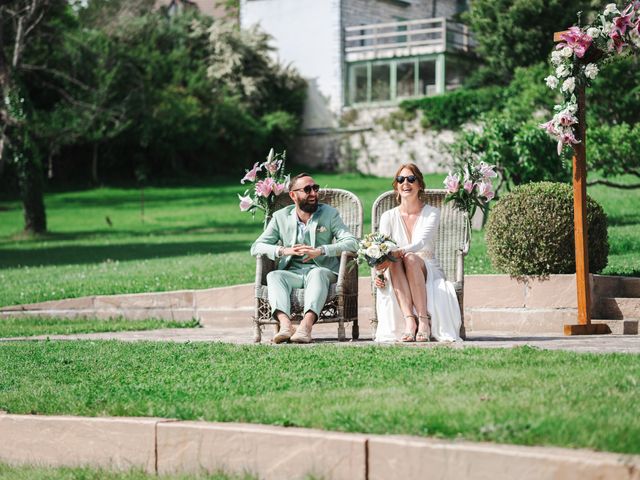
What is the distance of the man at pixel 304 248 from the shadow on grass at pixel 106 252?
36.7 feet

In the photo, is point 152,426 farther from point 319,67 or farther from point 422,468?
point 319,67

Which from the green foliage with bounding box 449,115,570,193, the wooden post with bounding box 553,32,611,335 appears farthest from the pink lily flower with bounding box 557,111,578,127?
the green foliage with bounding box 449,115,570,193

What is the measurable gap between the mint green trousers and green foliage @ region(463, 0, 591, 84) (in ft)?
109

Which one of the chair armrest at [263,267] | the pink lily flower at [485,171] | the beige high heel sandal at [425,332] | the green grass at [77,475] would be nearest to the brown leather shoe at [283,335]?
the chair armrest at [263,267]

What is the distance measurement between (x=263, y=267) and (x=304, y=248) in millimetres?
523

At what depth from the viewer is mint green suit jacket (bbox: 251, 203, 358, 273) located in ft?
33.9

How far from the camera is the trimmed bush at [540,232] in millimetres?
11164

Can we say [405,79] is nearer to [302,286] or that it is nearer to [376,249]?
[302,286]

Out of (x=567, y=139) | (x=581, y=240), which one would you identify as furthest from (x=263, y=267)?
(x=567, y=139)

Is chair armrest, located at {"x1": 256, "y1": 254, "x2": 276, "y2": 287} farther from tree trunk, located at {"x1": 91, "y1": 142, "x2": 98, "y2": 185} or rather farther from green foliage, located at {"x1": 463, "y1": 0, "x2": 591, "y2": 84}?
tree trunk, located at {"x1": 91, "y1": 142, "x2": 98, "y2": 185}

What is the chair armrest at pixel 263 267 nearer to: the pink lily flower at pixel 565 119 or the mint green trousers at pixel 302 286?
the mint green trousers at pixel 302 286

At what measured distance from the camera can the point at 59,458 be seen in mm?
6281

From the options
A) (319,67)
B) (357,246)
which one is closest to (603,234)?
(357,246)

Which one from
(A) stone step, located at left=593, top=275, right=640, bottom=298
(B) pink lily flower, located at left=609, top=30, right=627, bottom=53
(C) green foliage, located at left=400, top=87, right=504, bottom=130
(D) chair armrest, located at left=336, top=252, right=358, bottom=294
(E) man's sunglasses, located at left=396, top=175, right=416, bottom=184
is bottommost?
(A) stone step, located at left=593, top=275, right=640, bottom=298
